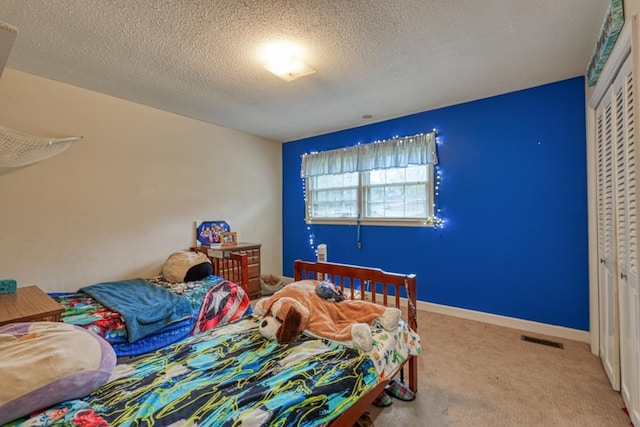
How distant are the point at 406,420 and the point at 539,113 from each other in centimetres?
309

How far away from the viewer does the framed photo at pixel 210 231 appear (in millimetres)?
3939

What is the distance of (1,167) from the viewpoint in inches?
Result: 97.5

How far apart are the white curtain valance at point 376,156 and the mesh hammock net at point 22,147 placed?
305 centimetres

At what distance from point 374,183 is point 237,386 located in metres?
3.32

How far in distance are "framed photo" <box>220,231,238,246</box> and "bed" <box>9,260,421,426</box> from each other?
222 centimetres

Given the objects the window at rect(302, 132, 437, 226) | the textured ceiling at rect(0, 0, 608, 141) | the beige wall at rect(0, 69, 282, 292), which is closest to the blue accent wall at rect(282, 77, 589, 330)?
the window at rect(302, 132, 437, 226)

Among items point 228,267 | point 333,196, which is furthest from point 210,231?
point 333,196

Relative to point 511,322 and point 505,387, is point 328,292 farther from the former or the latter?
point 511,322

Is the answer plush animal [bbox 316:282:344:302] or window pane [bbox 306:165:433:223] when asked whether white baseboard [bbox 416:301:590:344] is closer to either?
window pane [bbox 306:165:433:223]

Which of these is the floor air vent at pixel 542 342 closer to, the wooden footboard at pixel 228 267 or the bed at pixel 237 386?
the bed at pixel 237 386

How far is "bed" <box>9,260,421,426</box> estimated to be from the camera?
1126 millimetres

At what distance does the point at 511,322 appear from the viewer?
3125 mm

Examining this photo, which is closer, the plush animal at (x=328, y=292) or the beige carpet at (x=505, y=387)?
the beige carpet at (x=505, y=387)

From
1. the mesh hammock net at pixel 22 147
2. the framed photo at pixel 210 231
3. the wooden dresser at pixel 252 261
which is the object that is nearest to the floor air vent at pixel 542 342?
the wooden dresser at pixel 252 261
